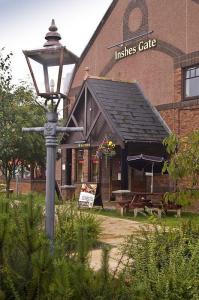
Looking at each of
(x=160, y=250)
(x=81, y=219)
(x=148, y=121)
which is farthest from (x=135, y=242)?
(x=148, y=121)

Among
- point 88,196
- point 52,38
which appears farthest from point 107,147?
point 52,38

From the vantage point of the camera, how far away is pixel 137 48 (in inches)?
759

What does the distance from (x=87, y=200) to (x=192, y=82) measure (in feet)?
19.1

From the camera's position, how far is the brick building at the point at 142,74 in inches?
648

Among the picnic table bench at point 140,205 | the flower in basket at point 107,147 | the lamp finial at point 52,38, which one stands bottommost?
the picnic table bench at point 140,205

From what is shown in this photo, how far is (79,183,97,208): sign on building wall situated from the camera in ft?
51.0

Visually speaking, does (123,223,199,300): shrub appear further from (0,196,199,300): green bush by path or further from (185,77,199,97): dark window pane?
(185,77,199,97): dark window pane

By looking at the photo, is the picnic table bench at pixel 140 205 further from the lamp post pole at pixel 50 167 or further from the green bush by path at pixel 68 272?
the lamp post pole at pixel 50 167

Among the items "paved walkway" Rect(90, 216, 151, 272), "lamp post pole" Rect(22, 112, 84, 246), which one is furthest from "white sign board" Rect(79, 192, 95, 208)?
"lamp post pole" Rect(22, 112, 84, 246)

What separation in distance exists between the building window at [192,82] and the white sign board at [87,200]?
518 centimetres

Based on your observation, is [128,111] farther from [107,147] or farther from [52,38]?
[52,38]

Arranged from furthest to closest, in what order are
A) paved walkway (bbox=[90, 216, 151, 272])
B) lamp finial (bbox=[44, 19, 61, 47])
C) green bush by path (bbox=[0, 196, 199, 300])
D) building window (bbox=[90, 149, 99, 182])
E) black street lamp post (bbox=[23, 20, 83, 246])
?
building window (bbox=[90, 149, 99, 182]) → paved walkway (bbox=[90, 216, 151, 272]) → lamp finial (bbox=[44, 19, 61, 47]) → black street lamp post (bbox=[23, 20, 83, 246]) → green bush by path (bbox=[0, 196, 199, 300])

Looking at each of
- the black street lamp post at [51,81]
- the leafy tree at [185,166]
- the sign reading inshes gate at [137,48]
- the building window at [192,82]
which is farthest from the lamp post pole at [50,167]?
the sign reading inshes gate at [137,48]

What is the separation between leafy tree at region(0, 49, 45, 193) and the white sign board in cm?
388
